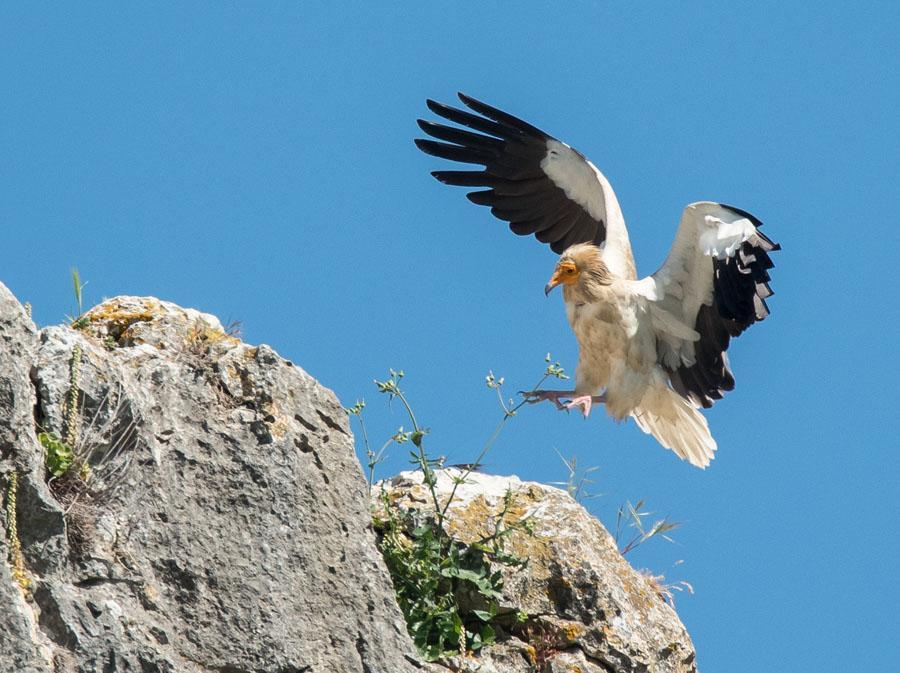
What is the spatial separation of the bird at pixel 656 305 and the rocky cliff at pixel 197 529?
2682mm

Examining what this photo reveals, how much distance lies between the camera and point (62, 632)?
470 cm

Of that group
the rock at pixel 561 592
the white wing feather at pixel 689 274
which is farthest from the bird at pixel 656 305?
the rock at pixel 561 592

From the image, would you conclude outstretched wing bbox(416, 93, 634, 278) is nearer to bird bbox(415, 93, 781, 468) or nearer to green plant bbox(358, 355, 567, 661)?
bird bbox(415, 93, 781, 468)

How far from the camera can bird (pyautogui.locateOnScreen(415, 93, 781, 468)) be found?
869 cm

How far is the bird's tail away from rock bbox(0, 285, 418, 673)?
3812 millimetres

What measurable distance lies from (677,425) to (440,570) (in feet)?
12.2

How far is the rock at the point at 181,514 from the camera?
481 cm

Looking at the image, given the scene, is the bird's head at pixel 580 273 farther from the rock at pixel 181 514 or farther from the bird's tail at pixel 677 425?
the rock at pixel 181 514

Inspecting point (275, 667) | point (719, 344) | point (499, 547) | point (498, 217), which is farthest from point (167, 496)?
point (498, 217)

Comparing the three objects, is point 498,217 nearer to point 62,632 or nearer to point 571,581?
point 571,581

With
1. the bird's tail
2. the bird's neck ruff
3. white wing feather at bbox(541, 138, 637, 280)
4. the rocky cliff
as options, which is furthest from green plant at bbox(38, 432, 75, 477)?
white wing feather at bbox(541, 138, 637, 280)

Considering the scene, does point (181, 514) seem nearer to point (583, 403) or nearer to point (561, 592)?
point (561, 592)

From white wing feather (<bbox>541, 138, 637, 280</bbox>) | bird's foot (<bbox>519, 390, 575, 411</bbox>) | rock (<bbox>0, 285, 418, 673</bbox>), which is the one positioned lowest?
rock (<bbox>0, 285, 418, 673</bbox>)

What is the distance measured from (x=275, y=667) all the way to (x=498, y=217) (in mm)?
5753
